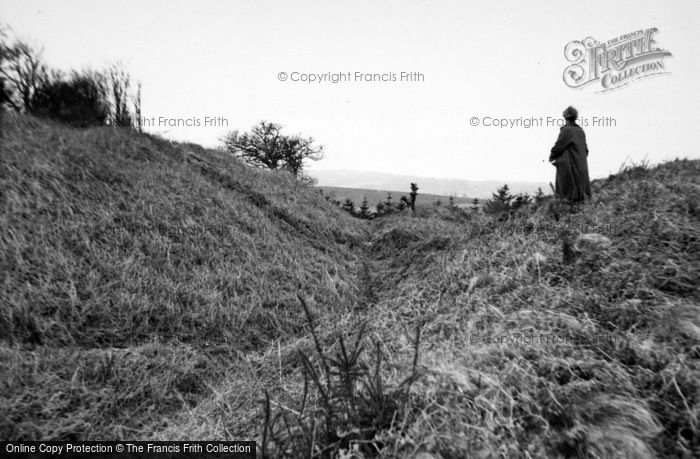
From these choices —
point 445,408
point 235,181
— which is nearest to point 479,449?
point 445,408

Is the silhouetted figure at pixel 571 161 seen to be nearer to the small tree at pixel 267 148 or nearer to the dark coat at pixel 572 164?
Answer: the dark coat at pixel 572 164

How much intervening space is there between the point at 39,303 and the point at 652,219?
23.5 ft

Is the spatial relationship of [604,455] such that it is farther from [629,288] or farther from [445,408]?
[629,288]

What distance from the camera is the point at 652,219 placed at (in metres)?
4.01

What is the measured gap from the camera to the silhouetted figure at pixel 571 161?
6645mm

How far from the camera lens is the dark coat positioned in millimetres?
6645

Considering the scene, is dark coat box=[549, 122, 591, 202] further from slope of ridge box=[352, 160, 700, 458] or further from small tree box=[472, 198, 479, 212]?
small tree box=[472, 198, 479, 212]

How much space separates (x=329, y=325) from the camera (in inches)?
196

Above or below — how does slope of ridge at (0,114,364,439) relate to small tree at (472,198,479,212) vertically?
below
